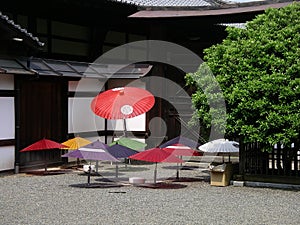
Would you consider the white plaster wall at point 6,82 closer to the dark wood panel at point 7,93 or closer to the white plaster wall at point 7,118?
the dark wood panel at point 7,93

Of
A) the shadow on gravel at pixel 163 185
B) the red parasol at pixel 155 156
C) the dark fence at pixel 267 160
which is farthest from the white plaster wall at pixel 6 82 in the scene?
the dark fence at pixel 267 160

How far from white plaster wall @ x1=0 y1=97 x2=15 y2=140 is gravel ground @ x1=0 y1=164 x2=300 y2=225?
1174 millimetres

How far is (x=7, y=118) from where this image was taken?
13.5 meters

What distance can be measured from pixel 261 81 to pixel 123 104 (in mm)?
3774

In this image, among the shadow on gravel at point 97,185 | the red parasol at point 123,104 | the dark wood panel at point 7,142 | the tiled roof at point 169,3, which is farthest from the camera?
the tiled roof at point 169,3

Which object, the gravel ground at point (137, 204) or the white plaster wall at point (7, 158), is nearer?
the gravel ground at point (137, 204)

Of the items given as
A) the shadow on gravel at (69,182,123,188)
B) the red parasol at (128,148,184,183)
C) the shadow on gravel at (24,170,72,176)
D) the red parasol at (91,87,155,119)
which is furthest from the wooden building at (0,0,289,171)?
the red parasol at (128,148,184,183)

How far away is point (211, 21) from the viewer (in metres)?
17.6

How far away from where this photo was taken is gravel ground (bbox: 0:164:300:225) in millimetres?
8523

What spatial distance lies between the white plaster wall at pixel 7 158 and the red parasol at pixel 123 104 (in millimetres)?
2562

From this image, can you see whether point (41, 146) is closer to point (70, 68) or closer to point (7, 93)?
point (7, 93)

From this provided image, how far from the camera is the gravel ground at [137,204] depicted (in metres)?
8.52

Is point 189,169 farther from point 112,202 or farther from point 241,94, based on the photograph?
point 112,202

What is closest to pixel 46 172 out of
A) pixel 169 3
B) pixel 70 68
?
pixel 70 68
